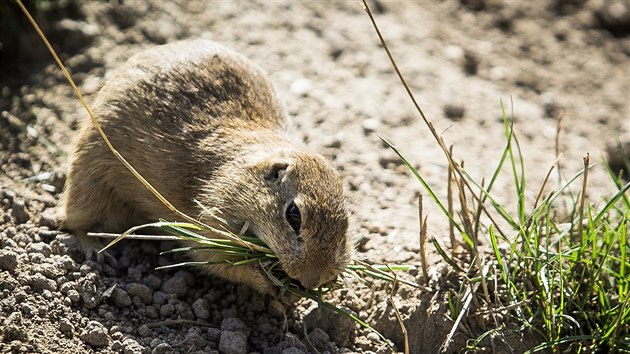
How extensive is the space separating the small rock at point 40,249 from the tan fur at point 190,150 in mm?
295

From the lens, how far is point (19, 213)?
498 cm

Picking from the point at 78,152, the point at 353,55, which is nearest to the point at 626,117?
the point at 353,55

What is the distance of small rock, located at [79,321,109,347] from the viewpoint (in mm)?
4219

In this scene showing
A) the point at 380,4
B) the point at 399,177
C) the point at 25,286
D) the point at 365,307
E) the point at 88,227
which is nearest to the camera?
the point at 25,286

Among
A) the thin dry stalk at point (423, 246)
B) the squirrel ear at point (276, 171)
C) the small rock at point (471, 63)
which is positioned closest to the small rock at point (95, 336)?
the squirrel ear at point (276, 171)

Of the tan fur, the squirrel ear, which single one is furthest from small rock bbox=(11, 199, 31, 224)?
the squirrel ear

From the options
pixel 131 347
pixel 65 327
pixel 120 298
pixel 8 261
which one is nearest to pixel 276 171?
pixel 120 298

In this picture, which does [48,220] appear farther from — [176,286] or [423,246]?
[423,246]

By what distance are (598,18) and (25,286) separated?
21.7 ft

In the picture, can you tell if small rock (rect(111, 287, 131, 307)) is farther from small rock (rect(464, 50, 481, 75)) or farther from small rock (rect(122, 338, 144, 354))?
small rock (rect(464, 50, 481, 75))

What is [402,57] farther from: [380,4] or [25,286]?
[25,286]

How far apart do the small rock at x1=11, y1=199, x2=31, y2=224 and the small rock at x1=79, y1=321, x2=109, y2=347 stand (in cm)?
113

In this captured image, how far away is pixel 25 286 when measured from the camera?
4375 millimetres

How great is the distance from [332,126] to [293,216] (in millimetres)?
2105
